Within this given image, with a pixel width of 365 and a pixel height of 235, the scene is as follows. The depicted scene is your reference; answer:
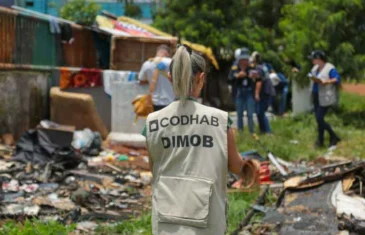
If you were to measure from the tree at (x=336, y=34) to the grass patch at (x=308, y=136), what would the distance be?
1223 mm

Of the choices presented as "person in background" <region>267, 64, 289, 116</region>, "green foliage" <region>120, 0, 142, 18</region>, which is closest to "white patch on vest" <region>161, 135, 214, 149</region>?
"person in background" <region>267, 64, 289, 116</region>

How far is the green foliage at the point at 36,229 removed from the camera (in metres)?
6.26

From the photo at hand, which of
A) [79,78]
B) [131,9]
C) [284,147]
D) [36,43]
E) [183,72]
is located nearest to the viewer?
[183,72]

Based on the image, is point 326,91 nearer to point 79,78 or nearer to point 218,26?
point 79,78

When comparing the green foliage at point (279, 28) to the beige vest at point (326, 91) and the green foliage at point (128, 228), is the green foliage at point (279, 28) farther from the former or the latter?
the green foliage at point (128, 228)

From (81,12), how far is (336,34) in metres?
6.21

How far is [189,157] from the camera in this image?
383 centimetres

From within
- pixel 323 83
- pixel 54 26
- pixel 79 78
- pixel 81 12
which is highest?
pixel 81 12

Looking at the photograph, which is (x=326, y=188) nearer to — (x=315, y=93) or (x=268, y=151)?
(x=268, y=151)

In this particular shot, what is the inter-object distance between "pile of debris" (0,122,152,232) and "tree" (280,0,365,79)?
7.22 metres

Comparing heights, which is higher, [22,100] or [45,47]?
[45,47]

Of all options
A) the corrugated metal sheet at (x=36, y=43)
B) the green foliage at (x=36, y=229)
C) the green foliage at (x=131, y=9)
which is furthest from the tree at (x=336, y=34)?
the green foliage at (x=36, y=229)

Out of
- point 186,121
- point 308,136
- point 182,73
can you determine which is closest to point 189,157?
point 186,121

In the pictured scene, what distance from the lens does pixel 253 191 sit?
830cm
